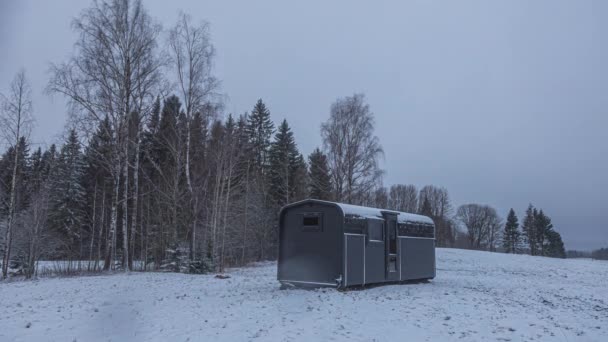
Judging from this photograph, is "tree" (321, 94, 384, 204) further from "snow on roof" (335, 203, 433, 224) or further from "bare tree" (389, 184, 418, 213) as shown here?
"bare tree" (389, 184, 418, 213)

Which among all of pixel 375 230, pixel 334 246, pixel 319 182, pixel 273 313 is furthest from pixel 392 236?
pixel 319 182

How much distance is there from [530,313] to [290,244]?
6.97 m

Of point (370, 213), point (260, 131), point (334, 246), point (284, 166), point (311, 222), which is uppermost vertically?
point (260, 131)

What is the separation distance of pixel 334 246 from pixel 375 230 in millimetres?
2191

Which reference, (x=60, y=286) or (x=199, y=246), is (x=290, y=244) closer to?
(x=60, y=286)

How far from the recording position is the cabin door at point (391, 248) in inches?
606

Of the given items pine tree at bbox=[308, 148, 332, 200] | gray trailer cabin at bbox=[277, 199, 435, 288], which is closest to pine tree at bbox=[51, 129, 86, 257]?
pine tree at bbox=[308, 148, 332, 200]

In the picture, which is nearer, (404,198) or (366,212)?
(366,212)

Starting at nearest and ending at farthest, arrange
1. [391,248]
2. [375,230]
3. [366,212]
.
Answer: [366,212] < [375,230] < [391,248]

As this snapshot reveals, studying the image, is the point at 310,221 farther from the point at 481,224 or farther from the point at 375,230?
the point at 481,224

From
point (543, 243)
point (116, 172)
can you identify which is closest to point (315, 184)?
point (116, 172)

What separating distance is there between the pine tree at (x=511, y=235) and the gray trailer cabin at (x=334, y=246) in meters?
62.7

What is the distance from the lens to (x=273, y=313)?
941cm

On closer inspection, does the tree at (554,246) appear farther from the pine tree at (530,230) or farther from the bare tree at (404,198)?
the bare tree at (404,198)
